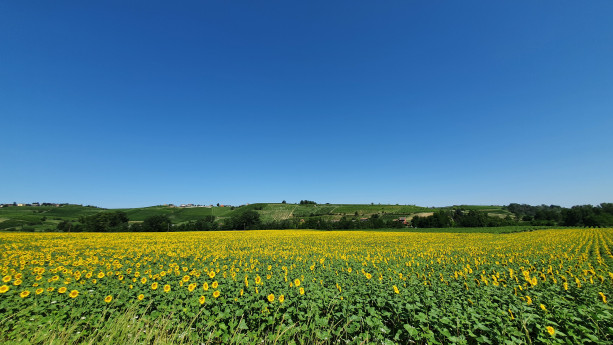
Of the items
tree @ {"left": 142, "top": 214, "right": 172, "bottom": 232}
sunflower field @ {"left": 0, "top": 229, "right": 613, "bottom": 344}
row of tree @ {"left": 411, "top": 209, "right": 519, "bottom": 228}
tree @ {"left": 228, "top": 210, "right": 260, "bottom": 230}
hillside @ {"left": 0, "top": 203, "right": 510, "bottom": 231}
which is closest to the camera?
sunflower field @ {"left": 0, "top": 229, "right": 613, "bottom": 344}

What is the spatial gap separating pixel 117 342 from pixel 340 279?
5.96 m

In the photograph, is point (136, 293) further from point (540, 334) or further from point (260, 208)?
point (260, 208)

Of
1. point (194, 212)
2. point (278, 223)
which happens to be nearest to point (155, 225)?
point (278, 223)

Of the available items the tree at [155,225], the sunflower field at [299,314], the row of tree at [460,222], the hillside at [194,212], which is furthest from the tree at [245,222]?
the sunflower field at [299,314]

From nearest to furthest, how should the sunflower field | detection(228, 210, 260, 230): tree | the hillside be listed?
1. the sunflower field
2. detection(228, 210, 260, 230): tree
3. the hillside

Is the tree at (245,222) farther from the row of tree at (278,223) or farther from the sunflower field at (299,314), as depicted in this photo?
the sunflower field at (299,314)

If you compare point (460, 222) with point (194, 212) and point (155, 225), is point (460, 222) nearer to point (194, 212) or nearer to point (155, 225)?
point (155, 225)

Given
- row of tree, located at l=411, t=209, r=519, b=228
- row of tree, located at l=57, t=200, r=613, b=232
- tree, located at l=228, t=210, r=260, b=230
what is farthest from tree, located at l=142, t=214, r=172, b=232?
row of tree, located at l=411, t=209, r=519, b=228

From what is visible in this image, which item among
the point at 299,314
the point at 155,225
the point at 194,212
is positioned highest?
the point at 194,212

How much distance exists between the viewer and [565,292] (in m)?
6.27

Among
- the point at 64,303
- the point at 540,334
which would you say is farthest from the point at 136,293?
the point at 540,334

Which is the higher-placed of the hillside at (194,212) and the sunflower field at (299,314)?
the hillside at (194,212)

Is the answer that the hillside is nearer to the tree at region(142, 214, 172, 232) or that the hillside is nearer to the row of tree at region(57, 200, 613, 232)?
the row of tree at region(57, 200, 613, 232)

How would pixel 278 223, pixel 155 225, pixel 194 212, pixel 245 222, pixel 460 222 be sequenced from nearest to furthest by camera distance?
pixel 155 225, pixel 245 222, pixel 278 223, pixel 460 222, pixel 194 212
